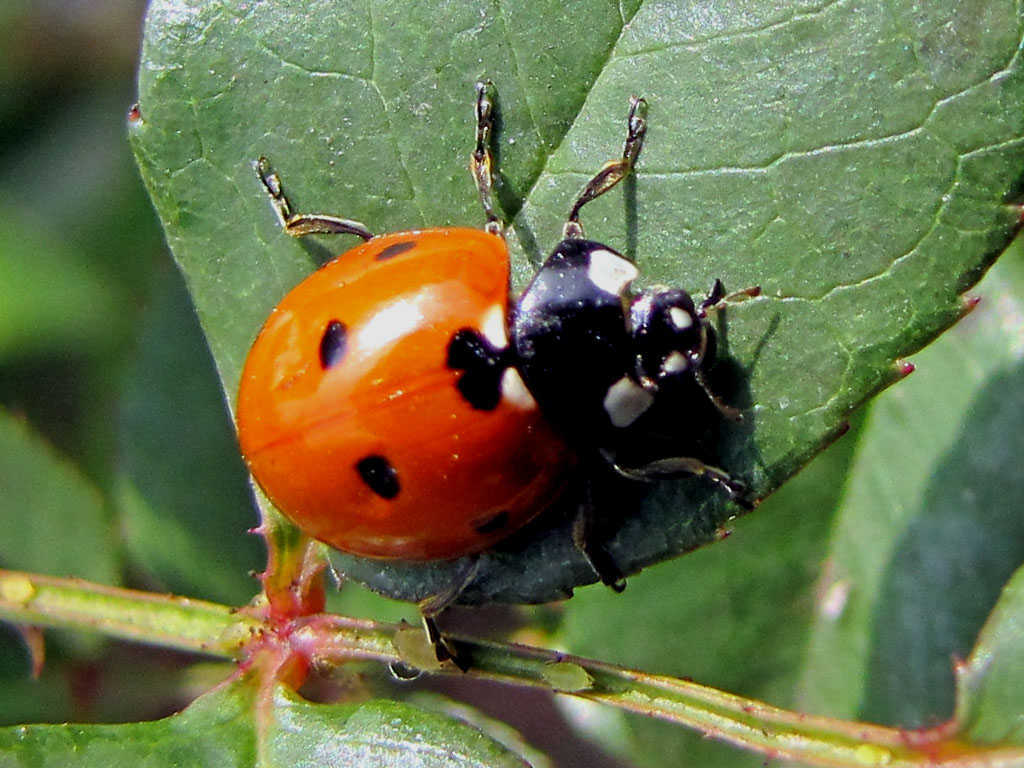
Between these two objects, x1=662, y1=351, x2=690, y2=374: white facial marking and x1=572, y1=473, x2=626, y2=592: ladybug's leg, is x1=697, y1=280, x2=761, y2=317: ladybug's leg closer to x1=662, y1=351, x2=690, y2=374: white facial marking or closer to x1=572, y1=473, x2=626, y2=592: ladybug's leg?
x1=662, y1=351, x2=690, y2=374: white facial marking

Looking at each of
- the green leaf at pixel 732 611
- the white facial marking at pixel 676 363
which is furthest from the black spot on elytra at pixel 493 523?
the green leaf at pixel 732 611

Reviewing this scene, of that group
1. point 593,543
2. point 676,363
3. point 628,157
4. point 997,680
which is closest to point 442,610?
point 593,543

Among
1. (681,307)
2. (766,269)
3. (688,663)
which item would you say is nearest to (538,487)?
(681,307)

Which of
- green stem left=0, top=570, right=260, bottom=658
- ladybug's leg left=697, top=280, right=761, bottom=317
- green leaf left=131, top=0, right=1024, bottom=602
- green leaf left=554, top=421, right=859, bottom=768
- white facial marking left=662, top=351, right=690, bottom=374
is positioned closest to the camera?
green leaf left=131, top=0, right=1024, bottom=602

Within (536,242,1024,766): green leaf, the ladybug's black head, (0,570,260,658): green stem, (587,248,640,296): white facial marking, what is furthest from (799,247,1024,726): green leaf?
(0,570,260,658): green stem

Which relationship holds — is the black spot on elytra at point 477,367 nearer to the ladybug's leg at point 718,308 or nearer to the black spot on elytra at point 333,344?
the black spot on elytra at point 333,344
